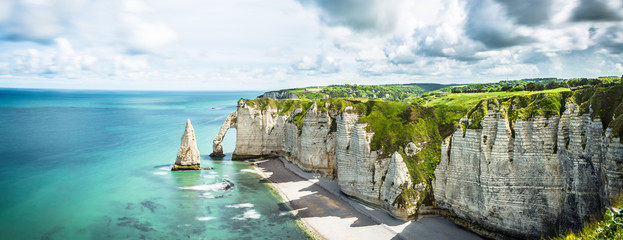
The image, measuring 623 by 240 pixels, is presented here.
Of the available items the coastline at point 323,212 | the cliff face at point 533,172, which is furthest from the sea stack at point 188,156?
the cliff face at point 533,172

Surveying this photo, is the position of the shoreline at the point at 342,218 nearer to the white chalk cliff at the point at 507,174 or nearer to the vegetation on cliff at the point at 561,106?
the white chalk cliff at the point at 507,174

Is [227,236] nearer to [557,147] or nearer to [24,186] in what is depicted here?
[557,147]

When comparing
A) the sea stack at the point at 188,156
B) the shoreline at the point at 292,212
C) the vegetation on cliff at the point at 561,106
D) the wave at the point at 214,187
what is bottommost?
the shoreline at the point at 292,212

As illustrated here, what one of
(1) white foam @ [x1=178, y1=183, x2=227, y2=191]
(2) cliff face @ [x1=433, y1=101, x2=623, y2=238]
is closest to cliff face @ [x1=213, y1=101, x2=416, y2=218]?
(2) cliff face @ [x1=433, y1=101, x2=623, y2=238]

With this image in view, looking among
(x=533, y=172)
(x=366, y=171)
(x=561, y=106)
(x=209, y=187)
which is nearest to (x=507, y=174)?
(x=533, y=172)

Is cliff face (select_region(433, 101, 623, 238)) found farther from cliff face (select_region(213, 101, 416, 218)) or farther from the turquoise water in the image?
the turquoise water

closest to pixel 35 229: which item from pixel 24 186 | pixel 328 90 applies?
pixel 24 186

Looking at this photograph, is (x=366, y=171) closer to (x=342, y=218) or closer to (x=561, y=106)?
(x=342, y=218)
